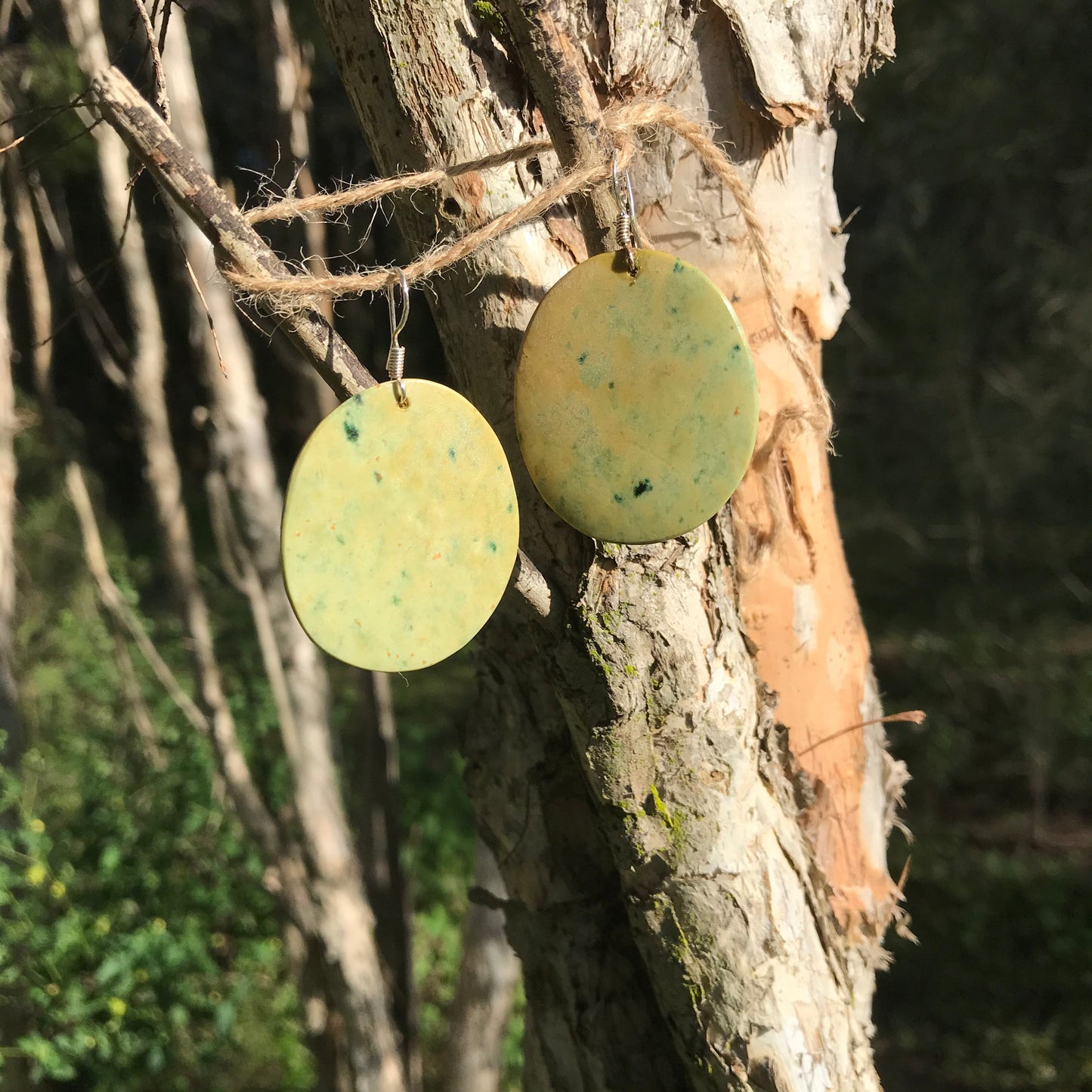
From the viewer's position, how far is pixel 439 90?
0.65 m

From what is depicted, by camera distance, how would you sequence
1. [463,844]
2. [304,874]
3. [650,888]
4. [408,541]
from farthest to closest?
[463,844] < [304,874] < [650,888] < [408,541]

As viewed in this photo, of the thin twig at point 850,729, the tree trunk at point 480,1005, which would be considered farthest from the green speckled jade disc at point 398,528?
the tree trunk at point 480,1005

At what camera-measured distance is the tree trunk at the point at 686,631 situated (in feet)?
2.18

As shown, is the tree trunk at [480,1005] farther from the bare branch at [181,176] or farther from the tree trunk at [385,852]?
the bare branch at [181,176]

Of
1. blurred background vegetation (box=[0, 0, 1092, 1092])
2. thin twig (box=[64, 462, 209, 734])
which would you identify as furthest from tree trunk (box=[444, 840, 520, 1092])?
thin twig (box=[64, 462, 209, 734])

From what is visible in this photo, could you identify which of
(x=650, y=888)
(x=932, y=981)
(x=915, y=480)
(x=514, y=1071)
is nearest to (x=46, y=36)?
(x=650, y=888)

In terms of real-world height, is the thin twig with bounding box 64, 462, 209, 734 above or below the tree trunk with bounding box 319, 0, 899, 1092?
above

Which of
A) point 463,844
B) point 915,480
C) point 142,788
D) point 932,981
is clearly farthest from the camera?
point 915,480

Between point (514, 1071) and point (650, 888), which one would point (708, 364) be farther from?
point (514, 1071)

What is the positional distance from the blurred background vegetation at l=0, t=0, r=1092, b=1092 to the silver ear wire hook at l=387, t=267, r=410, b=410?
123cm

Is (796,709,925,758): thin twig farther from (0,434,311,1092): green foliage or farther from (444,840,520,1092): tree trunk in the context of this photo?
(0,434,311,1092): green foliage

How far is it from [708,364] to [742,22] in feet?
0.94

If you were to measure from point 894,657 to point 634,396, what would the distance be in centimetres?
443

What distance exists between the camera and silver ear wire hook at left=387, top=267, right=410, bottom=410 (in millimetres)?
596
